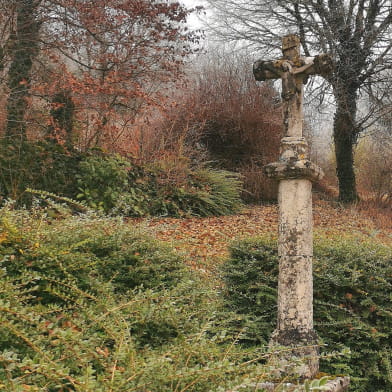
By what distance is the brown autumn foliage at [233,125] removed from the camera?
11133 mm

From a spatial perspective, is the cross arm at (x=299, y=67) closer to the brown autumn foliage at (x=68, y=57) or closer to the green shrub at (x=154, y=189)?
the brown autumn foliage at (x=68, y=57)

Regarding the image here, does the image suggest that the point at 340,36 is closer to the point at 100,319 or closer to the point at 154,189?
the point at 154,189

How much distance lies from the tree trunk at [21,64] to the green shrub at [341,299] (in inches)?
175

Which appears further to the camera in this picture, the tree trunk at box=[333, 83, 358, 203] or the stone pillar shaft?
the tree trunk at box=[333, 83, 358, 203]

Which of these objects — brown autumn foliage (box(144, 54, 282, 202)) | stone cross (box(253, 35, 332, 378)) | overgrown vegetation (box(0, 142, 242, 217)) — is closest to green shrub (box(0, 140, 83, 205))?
overgrown vegetation (box(0, 142, 242, 217))

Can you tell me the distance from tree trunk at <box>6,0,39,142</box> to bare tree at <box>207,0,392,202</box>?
20.7ft

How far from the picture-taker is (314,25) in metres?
11.0

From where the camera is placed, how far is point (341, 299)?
3566 mm

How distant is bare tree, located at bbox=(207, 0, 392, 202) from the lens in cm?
1078

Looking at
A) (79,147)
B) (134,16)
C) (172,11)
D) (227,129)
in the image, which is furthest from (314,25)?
(79,147)

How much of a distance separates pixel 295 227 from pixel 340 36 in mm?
9274

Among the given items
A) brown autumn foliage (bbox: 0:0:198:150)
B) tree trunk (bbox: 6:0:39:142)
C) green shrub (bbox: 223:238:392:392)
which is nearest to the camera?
green shrub (bbox: 223:238:392:392)

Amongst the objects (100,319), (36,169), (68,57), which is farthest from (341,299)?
(68,57)

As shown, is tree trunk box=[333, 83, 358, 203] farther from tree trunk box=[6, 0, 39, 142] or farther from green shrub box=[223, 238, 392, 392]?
green shrub box=[223, 238, 392, 392]
